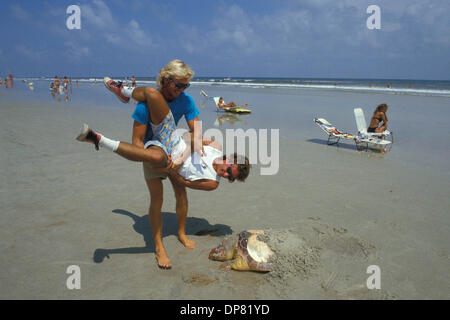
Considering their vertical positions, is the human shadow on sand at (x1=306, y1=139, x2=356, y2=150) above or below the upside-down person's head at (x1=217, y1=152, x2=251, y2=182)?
above

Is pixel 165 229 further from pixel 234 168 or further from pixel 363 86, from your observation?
pixel 363 86

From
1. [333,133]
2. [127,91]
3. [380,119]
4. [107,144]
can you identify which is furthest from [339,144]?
[107,144]

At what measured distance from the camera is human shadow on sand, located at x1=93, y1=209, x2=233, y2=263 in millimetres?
→ 3229

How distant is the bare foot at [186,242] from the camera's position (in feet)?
11.0

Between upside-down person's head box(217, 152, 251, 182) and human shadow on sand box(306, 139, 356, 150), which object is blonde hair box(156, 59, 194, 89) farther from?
human shadow on sand box(306, 139, 356, 150)

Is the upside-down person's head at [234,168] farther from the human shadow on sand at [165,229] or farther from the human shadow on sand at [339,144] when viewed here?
the human shadow on sand at [339,144]

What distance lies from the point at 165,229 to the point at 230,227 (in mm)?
897

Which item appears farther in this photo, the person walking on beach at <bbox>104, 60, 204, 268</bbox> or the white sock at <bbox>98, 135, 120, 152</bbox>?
the person walking on beach at <bbox>104, 60, 204, 268</bbox>

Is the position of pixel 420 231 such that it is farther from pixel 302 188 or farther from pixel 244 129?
pixel 244 129

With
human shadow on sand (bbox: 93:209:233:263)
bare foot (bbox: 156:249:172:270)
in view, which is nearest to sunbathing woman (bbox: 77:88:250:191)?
bare foot (bbox: 156:249:172:270)

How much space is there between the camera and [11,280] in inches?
104

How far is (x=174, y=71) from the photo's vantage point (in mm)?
2580

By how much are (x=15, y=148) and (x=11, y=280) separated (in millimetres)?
5258

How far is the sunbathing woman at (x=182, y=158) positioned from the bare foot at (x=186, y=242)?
88cm
